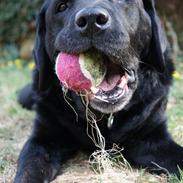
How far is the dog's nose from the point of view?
7.67 feet

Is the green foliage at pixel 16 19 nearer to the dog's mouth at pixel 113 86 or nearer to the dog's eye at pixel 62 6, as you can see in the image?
the dog's eye at pixel 62 6

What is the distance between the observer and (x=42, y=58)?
3.08m

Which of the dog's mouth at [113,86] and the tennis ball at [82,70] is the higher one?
the tennis ball at [82,70]

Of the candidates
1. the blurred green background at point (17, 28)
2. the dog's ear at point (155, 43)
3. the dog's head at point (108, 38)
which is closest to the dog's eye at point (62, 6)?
the dog's head at point (108, 38)

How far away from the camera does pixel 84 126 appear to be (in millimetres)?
2930

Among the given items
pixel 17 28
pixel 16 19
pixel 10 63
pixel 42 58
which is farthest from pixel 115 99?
pixel 16 19

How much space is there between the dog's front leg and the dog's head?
0.42 meters

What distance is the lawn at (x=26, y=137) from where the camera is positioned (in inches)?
102

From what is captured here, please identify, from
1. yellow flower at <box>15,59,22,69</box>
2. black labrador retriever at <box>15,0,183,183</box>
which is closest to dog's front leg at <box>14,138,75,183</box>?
black labrador retriever at <box>15,0,183,183</box>

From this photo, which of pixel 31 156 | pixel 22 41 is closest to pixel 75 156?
pixel 31 156

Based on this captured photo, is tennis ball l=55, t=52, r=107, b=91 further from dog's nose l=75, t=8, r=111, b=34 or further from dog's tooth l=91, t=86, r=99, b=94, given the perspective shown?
dog's nose l=75, t=8, r=111, b=34

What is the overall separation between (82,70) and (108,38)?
210 mm

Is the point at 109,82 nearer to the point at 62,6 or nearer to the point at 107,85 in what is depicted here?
the point at 107,85

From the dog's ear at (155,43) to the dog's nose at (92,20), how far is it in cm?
66
